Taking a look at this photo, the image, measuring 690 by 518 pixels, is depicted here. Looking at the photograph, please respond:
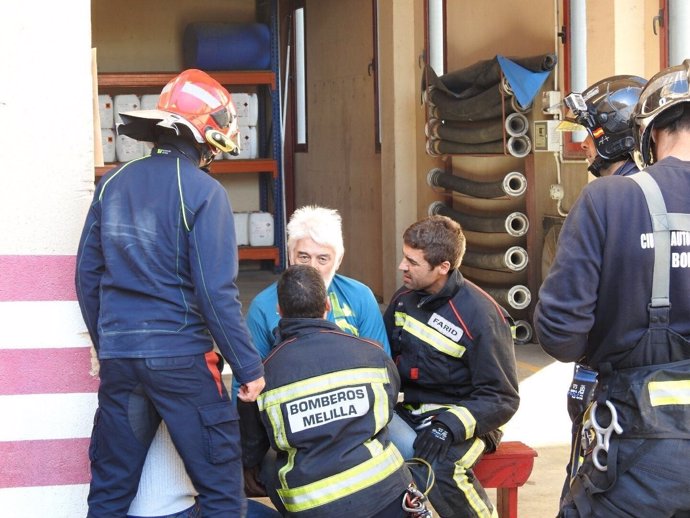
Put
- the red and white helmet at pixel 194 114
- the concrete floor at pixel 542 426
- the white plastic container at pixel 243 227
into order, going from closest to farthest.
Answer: the red and white helmet at pixel 194 114, the concrete floor at pixel 542 426, the white plastic container at pixel 243 227

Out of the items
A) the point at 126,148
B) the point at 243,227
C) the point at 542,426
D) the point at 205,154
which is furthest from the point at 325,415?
the point at 243,227

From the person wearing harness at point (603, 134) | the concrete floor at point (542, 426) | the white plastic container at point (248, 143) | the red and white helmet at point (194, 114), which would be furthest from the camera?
the white plastic container at point (248, 143)

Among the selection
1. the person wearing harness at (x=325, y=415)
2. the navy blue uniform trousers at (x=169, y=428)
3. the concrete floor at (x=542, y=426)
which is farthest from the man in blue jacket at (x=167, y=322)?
the concrete floor at (x=542, y=426)

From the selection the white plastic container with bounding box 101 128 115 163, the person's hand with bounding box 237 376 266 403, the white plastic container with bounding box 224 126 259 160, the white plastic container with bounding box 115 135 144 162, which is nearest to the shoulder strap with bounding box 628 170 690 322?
the person's hand with bounding box 237 376 266 403

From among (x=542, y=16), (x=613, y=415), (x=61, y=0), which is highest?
(x=542, y=16)

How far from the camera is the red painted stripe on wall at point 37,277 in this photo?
3674 millimetres

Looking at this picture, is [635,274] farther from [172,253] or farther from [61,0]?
[61,0]

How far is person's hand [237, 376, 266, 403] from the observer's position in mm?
3370

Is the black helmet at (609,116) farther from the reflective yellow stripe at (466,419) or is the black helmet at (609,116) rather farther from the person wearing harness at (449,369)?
the reflective yellow stripe at (466,419)

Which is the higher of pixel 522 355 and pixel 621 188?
pixel 621 188

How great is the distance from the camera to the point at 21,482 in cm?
371

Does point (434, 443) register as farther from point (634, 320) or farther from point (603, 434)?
point (634, 320)

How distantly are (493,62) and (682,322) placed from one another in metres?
5.91

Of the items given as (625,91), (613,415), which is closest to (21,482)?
(613,415)
